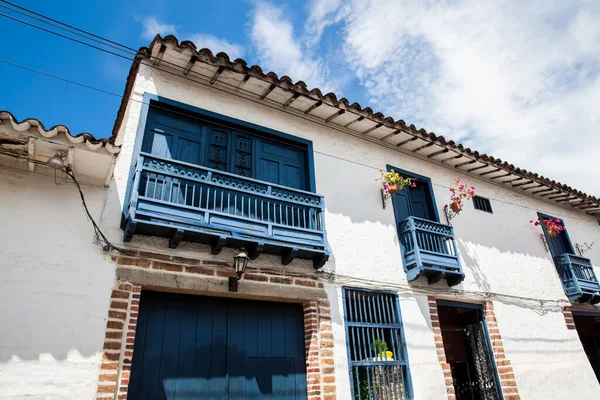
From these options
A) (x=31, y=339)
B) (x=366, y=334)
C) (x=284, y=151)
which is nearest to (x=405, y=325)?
(x=366, y=334)

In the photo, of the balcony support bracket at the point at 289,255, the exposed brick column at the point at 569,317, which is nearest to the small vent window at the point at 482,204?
the exposed brick column at the point at 569,317

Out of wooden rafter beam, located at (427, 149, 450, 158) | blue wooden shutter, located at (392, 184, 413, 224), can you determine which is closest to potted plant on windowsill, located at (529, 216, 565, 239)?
wooden rafter beam, located at (427, 149, 450, 158)

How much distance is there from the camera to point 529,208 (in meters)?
9.85

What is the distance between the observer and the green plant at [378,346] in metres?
5.82

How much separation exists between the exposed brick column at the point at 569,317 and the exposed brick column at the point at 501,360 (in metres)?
2.33

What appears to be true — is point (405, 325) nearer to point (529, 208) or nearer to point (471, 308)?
point (471, 308)

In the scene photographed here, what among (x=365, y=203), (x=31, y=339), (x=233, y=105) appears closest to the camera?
(x=31, y=339)

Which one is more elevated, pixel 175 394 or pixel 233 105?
pixel 233 105

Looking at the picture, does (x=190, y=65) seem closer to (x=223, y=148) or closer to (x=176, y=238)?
(x=223, y=148)

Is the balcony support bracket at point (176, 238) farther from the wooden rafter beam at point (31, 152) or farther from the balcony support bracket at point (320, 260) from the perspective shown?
the balcony support bracket at point (320, 260)

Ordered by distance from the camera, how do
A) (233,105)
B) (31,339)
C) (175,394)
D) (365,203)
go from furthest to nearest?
(365,203)
(233,105)
(175,394)
(31,339)

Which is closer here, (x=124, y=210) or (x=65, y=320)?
(x=65, y=320)

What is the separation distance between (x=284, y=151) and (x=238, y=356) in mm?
3361

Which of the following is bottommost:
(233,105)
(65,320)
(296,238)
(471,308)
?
(65,320)
